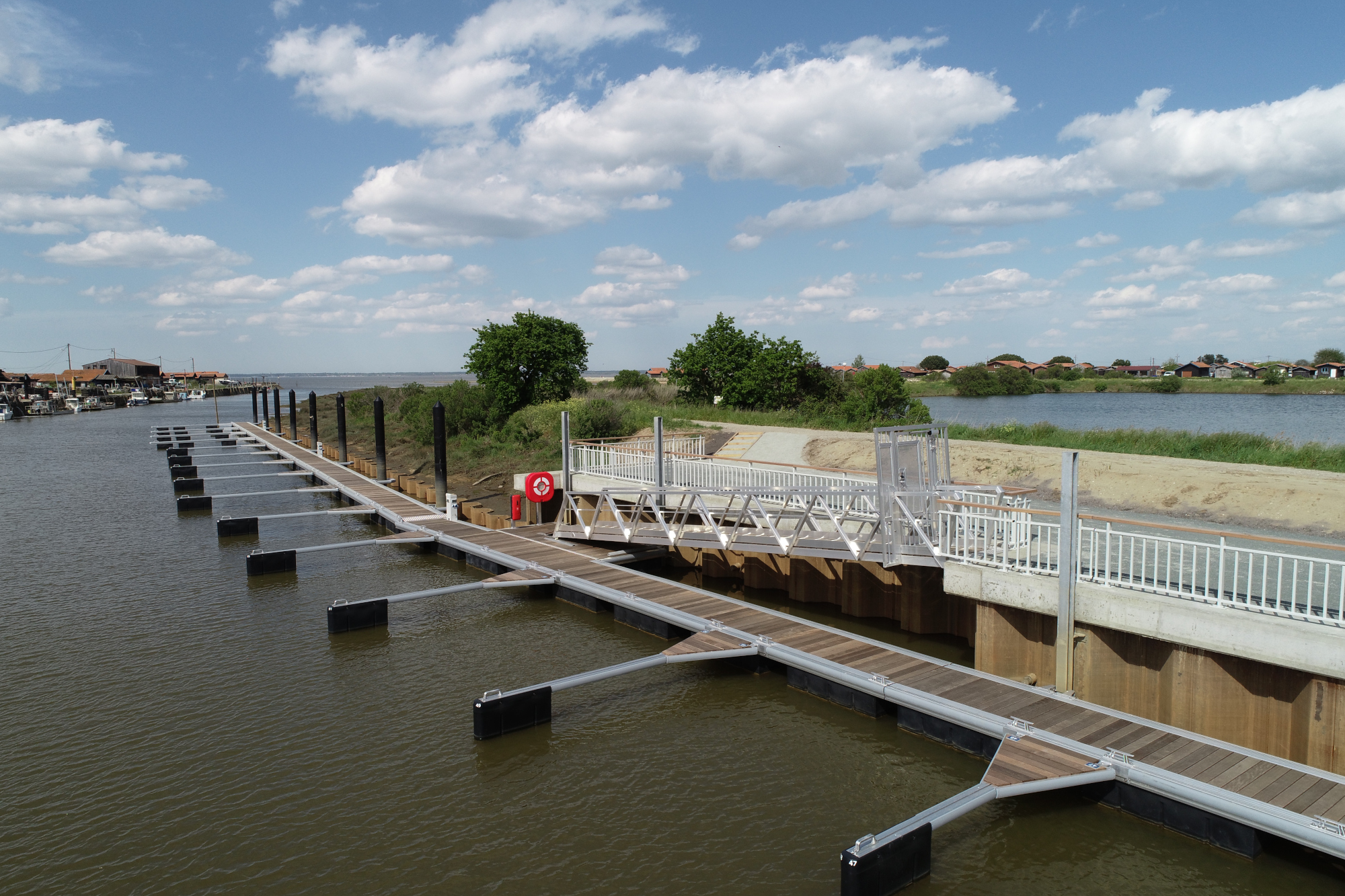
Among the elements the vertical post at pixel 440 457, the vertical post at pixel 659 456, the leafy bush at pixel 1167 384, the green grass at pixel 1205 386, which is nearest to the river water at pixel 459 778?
the vertical post at pixel 659 456

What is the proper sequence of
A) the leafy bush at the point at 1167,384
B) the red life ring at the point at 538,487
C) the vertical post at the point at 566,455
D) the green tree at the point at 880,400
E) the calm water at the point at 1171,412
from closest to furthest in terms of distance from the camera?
the vertical post at the point at 566,455 < the red life ring at the point at 538,487 < the green tree at the point at 880,400 < the calm water at the point at 1171,412 < the leafy bush at the point at 1167,384

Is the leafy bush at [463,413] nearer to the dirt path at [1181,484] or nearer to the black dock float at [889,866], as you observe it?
the dirt path at [1181,484]

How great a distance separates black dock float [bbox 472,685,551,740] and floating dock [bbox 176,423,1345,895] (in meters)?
0.02

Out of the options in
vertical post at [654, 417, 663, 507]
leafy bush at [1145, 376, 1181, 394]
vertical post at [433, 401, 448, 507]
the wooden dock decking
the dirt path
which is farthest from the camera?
leafy bush at [1145, 376, 1181, 394]

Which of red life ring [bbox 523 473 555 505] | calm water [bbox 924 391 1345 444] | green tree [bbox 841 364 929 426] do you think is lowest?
red life ring [bbox 523 473 555 505]

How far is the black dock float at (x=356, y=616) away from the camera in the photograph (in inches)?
492

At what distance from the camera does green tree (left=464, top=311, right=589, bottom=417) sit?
3738cm

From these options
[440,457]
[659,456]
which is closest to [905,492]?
[659,456]

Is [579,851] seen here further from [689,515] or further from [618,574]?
[689,515]

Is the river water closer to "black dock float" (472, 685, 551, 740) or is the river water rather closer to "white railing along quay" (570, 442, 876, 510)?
"black dock float" (472, 685, 551, 740)

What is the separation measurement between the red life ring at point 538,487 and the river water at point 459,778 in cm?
568

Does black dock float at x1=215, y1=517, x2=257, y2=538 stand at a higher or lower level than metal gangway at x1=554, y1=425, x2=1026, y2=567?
lower

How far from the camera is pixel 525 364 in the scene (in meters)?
37.6

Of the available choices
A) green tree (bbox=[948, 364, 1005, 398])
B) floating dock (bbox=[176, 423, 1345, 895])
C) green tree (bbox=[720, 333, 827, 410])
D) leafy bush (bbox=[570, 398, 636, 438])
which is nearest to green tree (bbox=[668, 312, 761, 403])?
green tree (bbox=[720, 333, 827, 410])
